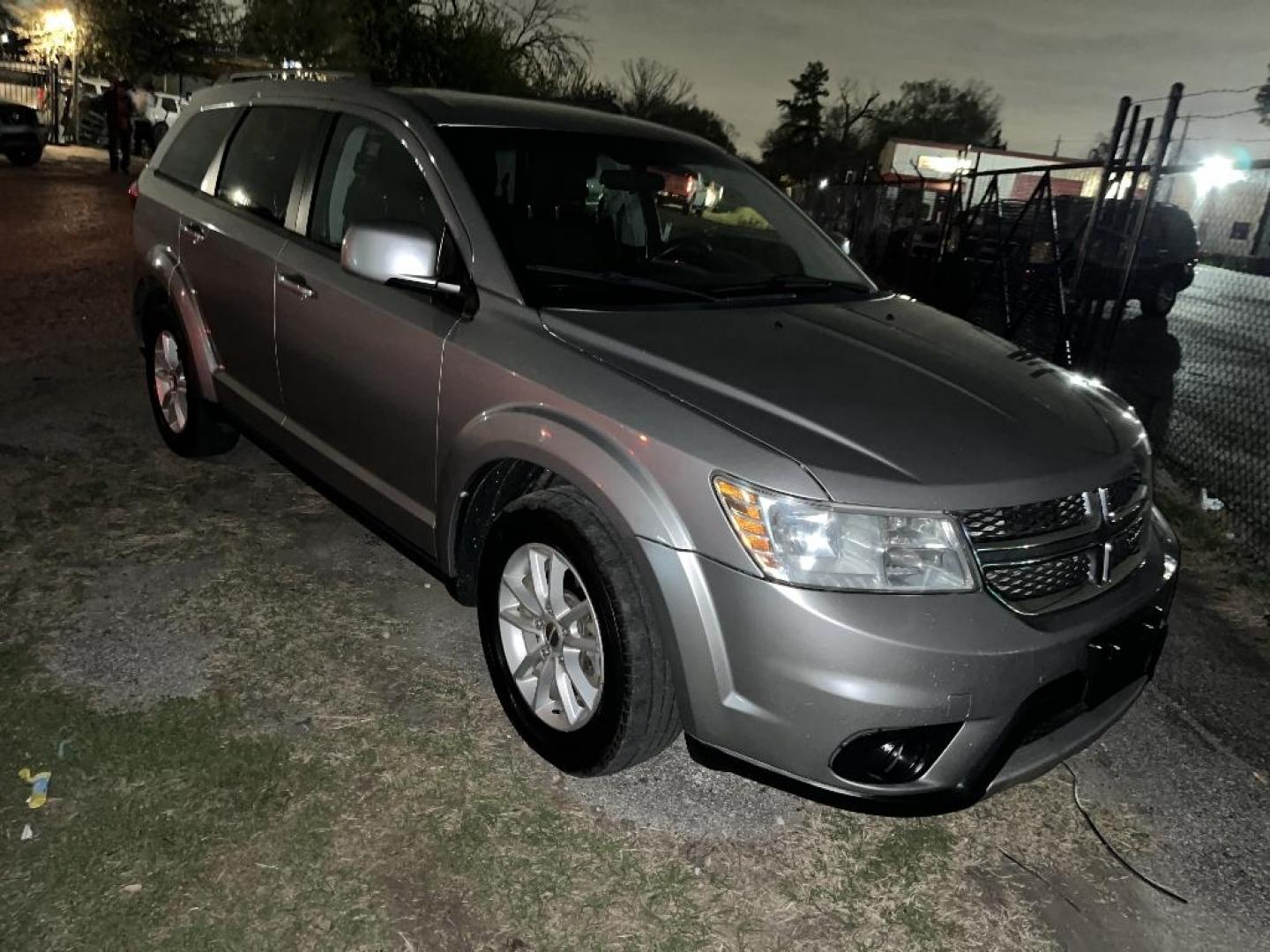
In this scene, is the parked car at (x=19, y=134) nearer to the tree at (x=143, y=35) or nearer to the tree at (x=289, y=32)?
the tree at (x=289, y=32)

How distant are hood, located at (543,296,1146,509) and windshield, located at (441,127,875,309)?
0.22 m

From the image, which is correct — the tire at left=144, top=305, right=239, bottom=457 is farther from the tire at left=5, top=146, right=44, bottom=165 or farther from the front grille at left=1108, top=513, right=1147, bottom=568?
the tire at left=5, top=146, right=44, bottom=165

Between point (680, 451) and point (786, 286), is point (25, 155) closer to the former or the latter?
point (786, 286)

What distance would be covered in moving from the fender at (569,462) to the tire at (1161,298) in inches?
596

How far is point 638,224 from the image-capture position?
145 inches

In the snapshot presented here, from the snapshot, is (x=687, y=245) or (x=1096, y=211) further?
Result: (x=1096, y=211)

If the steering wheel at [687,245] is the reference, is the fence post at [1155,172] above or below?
above

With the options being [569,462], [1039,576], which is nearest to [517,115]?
[569,462]

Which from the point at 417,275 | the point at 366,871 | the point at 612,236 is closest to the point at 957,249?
the point at 612,236

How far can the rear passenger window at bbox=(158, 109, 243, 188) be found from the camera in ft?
14.5

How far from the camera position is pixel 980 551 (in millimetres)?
2264

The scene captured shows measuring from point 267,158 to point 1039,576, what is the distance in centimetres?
331

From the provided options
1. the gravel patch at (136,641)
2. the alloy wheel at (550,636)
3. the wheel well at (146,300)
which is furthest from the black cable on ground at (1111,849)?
the wheel well at (146,300)

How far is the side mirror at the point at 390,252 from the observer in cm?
281
